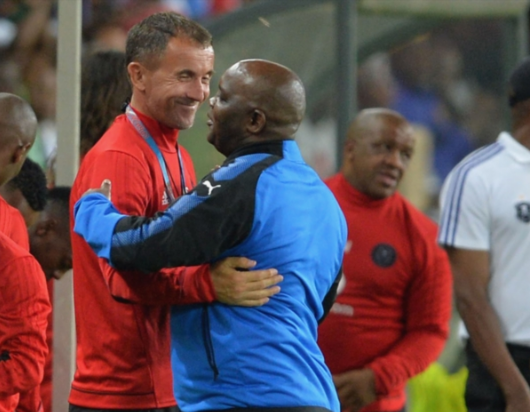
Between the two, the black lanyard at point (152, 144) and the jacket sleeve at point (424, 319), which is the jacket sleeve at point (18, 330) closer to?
the black lanyard at point (152, 144)

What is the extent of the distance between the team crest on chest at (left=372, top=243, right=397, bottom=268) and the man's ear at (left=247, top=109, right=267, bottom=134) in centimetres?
195

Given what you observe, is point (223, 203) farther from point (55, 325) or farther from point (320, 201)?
point (55, 325)

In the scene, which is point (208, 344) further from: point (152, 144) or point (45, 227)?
point (45, 227)

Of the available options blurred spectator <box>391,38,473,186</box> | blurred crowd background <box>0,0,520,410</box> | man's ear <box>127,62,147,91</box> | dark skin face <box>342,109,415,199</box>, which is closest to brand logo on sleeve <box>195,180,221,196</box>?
man's ear <box>127,62,147,91</box>

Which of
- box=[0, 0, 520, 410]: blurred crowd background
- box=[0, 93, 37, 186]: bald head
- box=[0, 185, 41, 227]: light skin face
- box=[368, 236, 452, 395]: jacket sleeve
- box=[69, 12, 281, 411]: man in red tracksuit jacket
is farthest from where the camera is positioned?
box=[0, 0, 520, 410]: blurred crowd background

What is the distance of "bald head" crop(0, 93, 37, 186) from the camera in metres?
3.10

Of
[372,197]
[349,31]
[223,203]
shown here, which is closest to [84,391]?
[223,203]

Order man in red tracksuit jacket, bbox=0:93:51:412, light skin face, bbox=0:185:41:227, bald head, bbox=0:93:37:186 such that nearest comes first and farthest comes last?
man in red tracksuit jacket, bbox=0:93:51:412, bald head, bbox=0:93:37:186, light skin face, bbox=0:185:41:227

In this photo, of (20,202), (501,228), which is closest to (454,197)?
(501,228)

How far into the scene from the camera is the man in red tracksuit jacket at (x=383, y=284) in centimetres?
447

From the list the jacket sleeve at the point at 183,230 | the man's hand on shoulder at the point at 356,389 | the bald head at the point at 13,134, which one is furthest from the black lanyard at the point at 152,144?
the man's hand on shoulder at the point at 356,389

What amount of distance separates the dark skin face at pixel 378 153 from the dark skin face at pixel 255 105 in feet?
6.27

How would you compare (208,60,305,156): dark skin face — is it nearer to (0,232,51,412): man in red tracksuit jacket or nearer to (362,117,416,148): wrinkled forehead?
(0,232,51,412): man in red tracksuit jacket

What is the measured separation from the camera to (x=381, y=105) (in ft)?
32.8
